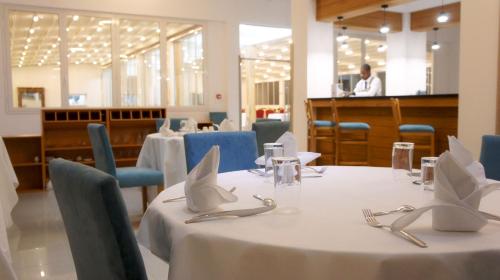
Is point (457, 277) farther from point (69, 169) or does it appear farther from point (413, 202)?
point (69, 169)

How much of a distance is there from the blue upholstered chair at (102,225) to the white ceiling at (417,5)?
31.8 ft

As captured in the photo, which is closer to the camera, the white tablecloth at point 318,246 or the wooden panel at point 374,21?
the white tablecloth at point 318,246

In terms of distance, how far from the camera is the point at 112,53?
941 centimetres

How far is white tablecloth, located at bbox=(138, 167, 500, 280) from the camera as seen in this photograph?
97cm

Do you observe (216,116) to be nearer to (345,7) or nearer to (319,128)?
(345,7)

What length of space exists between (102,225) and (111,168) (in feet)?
9.67

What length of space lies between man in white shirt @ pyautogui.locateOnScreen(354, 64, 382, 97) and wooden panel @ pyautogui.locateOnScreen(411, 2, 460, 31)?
272cm

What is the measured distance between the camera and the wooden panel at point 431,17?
9.72m

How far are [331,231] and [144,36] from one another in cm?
966

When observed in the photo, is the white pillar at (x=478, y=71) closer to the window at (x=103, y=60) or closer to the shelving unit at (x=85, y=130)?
the shelving unit at (x=85, y=130)

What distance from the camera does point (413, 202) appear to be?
146 centimetres

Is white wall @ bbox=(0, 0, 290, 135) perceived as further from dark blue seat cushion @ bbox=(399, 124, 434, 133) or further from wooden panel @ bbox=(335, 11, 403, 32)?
dark blue seat cushion @ bbox=(399, 124, 434, 133)

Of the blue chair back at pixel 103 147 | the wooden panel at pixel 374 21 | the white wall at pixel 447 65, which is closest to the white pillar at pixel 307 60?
the wooden panel at pixel 374 21

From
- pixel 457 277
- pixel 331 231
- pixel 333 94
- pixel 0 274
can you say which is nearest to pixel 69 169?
pixel 0 274
